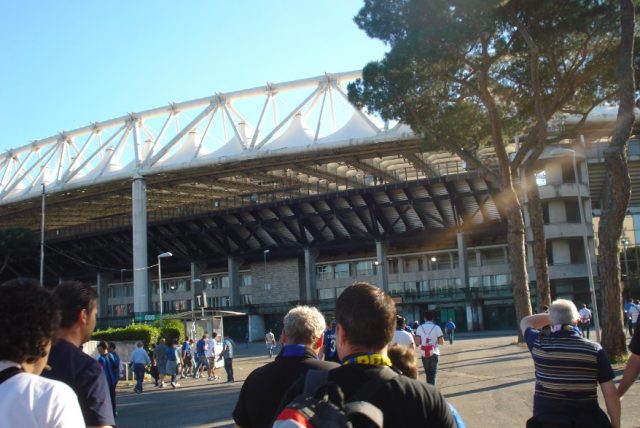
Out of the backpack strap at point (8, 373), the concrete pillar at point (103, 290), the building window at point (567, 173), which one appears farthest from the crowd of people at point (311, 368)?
the concrete pillar at point (103, 290)

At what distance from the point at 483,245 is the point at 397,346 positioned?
5808 cm

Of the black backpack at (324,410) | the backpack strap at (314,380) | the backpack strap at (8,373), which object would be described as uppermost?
the backpack strap at (8,373)

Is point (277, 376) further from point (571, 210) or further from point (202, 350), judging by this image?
point (571, 210)

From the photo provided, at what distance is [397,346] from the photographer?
395 cm

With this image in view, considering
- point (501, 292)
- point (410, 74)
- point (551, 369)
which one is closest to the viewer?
point (551, 369)

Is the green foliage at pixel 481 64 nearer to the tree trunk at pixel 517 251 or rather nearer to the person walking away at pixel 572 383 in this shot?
the tree trunk at pixel 517 251

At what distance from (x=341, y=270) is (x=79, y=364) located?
63.1 meters

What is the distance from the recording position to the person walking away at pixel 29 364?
232 cm

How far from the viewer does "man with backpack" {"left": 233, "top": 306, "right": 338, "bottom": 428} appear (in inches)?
149

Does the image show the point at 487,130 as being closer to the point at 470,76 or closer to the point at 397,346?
the point at 470,76

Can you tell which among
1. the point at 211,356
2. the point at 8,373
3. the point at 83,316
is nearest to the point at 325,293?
the point at 211,356

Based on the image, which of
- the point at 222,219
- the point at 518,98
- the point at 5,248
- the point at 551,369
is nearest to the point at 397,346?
the point at 551,369

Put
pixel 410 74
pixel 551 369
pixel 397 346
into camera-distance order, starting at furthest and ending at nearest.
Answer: pixel 410 74
pixel 551 369
pixel 397 346

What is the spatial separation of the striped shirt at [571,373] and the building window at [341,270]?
61116mm
